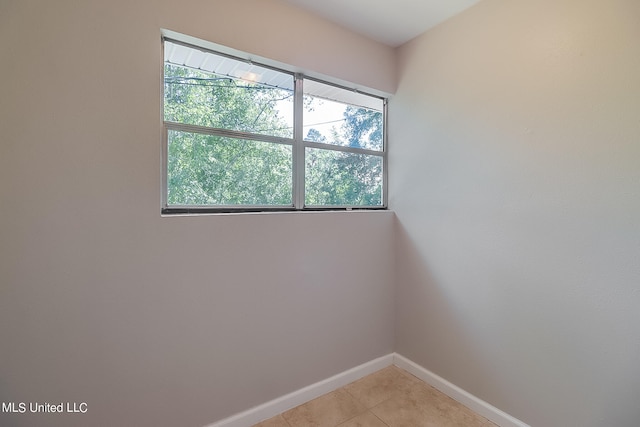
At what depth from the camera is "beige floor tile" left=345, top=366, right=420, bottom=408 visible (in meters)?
1.93

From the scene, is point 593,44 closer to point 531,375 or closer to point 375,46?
point 375,46

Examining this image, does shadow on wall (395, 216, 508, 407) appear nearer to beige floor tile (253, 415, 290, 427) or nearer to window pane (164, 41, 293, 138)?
beige floor tile (253, 415, 290, 427)

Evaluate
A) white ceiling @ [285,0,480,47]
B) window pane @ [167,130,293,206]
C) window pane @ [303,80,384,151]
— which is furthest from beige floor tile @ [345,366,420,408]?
white ceiling @ [285,0,480,47]

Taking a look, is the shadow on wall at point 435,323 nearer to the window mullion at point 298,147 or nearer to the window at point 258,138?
the window at point 258,138

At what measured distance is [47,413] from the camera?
122cm

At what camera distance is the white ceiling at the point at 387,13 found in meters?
1.80

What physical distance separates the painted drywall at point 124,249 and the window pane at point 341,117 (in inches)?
11.2

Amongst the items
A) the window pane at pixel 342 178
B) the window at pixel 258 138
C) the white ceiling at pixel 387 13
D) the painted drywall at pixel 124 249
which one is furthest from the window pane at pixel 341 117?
the white ceiling at pixel 387 13

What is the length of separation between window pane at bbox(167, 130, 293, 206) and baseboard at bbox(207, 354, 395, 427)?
1.28 meters

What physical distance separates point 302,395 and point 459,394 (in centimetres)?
108

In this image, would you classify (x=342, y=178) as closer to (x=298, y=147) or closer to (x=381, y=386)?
(x=298, y=147)

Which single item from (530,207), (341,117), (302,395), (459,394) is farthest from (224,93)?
(459,394)

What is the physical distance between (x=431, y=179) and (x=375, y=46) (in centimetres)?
117

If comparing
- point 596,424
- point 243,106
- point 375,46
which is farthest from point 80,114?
point 596,424
